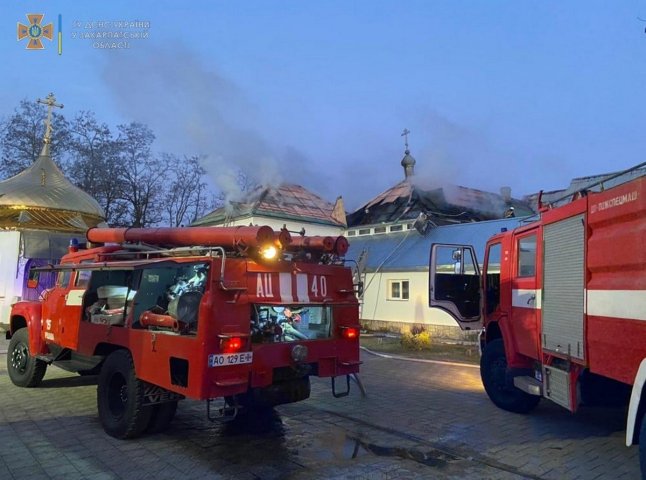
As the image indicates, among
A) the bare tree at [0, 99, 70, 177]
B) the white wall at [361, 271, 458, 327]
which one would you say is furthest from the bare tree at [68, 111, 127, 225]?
the white wall at [361, 271, 458, 327]

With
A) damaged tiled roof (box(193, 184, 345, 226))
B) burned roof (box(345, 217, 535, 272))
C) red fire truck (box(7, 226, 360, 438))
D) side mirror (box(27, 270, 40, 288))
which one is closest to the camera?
red fire truck (box(7, 226, 360, 438))

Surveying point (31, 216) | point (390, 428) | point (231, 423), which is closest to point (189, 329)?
point (231, 423)

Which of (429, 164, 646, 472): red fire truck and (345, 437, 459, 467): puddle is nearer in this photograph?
(429, 164, 646, 472): red fire truck

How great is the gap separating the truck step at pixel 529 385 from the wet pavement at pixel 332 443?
0.52 meters

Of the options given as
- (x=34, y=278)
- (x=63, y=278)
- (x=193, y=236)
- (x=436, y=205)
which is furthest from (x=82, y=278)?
(x=436, y=205)

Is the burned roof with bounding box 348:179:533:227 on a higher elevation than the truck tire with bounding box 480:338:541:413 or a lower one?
higher

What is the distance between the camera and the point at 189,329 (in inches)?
203

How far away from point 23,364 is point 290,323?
17.9 feet

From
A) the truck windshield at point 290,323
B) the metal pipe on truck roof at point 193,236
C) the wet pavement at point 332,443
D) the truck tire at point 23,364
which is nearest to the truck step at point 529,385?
the wet pavement at point 332,443

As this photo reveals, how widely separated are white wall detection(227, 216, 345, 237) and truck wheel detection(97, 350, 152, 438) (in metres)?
13.7

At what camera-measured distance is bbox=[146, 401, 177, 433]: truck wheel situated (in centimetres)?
575

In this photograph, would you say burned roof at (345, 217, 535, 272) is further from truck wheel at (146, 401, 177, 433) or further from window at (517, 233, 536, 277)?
truck wheel at (146, 401, 177, 433)

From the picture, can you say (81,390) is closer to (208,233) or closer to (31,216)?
(208,233)

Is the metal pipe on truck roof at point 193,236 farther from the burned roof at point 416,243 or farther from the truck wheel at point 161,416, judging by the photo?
the burned roof at point 416,243
